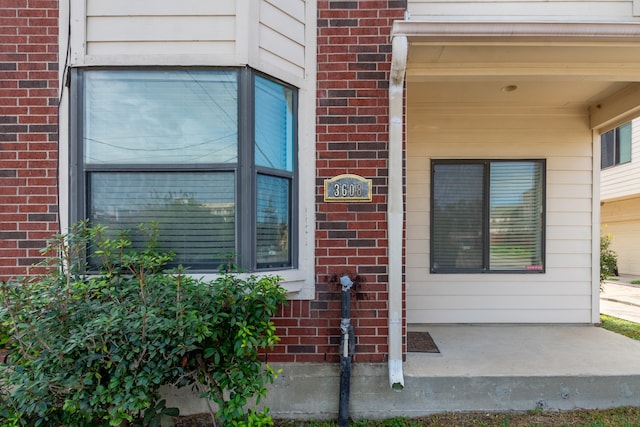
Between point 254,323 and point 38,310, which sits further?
point 254,323

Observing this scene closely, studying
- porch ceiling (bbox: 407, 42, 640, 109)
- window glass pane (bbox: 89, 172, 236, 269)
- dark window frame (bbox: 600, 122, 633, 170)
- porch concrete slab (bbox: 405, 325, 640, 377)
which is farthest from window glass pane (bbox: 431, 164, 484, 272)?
dark window frame (bbox: 600, 122, 633, 170)

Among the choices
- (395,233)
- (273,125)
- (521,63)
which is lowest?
(395,233)

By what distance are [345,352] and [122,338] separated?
5.11ft

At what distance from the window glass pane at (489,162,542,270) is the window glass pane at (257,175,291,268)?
3106mm

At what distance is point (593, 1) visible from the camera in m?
3.14

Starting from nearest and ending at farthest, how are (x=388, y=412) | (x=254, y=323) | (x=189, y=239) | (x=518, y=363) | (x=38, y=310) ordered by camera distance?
(x=38, y=310) < (x=254, y=323) < (x=189, y=239) < (x=388, y=412) < (x=518, y=363)

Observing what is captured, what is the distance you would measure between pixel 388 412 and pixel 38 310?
8.49 feet

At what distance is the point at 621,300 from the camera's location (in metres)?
7.70

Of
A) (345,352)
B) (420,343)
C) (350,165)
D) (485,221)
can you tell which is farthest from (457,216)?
(345,352)

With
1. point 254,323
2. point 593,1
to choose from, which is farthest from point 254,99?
point 593,1

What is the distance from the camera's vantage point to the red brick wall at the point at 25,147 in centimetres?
289

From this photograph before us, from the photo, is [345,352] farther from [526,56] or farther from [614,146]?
[614,146]

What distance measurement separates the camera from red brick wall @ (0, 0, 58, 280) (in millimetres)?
2895

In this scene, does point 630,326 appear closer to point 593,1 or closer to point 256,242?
point 593,1
